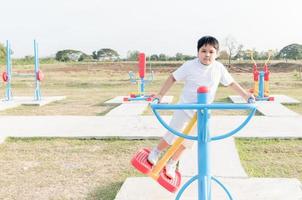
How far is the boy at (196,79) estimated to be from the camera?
10.3 ft

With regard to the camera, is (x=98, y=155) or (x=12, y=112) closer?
(x=98, y=155)

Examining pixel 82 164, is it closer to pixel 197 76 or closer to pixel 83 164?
pixel 83 164

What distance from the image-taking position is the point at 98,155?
570cm

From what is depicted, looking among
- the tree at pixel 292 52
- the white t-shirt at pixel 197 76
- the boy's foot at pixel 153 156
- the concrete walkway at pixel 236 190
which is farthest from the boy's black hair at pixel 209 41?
the tree at pixel 292 52

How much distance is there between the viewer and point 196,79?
329 centimetres

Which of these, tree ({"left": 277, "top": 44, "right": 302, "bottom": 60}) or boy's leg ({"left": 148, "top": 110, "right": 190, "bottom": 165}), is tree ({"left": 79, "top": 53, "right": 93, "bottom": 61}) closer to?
tree ({"left": 277, "top": 44, "right": 302, "bottom": 60})

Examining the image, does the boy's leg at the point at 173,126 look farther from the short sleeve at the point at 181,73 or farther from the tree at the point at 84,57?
the tree at the point at 84,57

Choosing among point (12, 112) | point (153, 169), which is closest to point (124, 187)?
point (153, 169)

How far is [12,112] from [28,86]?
8.60 metres

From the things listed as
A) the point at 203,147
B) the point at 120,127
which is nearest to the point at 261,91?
the point at 120,127

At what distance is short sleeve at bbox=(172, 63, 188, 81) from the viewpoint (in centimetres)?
332

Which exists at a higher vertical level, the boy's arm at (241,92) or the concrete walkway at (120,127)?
the boy's arm at (241,92)

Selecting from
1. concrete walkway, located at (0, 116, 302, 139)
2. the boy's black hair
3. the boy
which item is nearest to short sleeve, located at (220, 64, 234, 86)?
the boy

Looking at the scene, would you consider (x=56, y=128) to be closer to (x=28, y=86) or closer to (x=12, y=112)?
(x=12, y=112)
